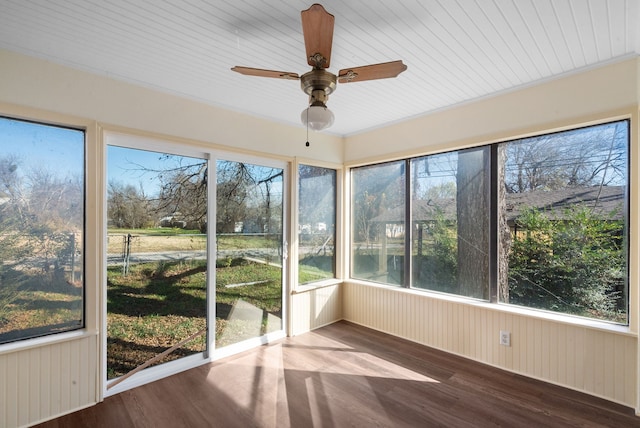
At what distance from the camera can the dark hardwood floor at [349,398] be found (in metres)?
2.15

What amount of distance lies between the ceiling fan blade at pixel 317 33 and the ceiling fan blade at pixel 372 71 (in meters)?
0.13

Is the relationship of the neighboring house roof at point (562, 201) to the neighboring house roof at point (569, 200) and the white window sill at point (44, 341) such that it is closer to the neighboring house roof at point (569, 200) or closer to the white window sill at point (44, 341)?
the neighboring house roof at point (569, 200)

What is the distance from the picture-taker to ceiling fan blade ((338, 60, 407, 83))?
5.44ft

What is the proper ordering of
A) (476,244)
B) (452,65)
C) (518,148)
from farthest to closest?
1. (476,244)
2. (518,148)
3. (452,65)

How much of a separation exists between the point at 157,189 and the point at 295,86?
153cm

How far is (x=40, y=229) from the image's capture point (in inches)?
88.1

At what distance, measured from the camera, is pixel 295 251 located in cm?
375

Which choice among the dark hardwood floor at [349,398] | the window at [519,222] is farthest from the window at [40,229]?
the window at [519,222]

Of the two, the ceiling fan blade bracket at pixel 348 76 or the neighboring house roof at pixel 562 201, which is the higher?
the ceiling fan blade bracket at pixel 348 76

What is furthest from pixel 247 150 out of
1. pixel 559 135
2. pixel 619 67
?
pixel 619 67

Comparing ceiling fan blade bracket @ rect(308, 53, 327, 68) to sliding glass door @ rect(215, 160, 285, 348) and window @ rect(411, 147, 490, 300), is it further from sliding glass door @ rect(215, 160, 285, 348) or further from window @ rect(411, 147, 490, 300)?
window @ rect(411, 147, 490, 300)

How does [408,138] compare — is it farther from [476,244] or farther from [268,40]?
[268,40]

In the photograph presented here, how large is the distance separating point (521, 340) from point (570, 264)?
778mm

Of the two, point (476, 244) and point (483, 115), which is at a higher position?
point (483, 115)
